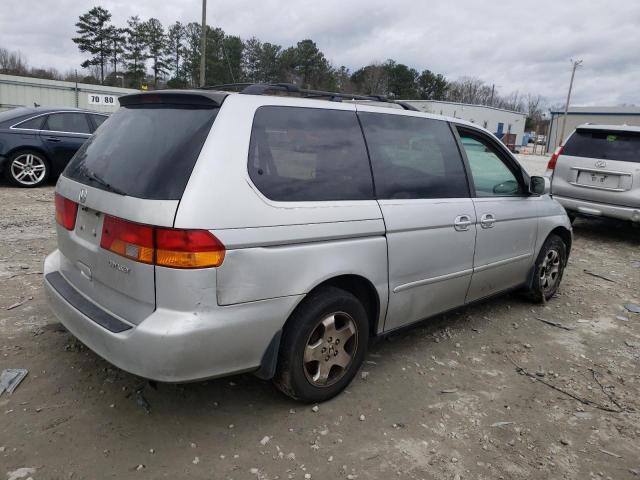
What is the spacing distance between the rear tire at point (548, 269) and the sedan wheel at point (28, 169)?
27.8ft

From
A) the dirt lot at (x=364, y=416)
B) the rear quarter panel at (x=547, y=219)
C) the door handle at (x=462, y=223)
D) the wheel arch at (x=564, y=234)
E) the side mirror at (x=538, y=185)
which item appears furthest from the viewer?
the wheel arch at (x=564, y=234)

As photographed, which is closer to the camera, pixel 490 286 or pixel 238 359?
pixel 238 359

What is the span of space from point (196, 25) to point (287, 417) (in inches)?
2464

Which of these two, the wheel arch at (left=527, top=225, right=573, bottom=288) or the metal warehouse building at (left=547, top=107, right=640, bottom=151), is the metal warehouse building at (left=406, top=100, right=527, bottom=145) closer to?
the metal warehouse building at (left=547, top=107, right=640, bottom=151)

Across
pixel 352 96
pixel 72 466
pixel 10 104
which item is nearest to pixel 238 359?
pixel 72 466

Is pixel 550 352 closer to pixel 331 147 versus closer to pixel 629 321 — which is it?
pixel 629 321

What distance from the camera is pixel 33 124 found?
351 inches

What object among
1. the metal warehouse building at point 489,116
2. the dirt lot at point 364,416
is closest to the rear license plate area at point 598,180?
the dirt lot at point 364,416

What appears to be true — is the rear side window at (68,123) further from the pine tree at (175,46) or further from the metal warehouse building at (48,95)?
the pine tree at (175,46)

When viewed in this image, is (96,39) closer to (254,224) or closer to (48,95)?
(48,95)

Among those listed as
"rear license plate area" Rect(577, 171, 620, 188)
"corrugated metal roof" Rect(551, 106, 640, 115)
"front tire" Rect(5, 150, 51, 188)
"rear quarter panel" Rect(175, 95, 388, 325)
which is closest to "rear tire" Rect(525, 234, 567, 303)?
"rear quarter panel" Rect(175, 95, 388, 325)

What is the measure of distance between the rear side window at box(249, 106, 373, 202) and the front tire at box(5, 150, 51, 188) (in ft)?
→ 26.3

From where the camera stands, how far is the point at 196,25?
2285 inches

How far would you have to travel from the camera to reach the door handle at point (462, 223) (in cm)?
345
